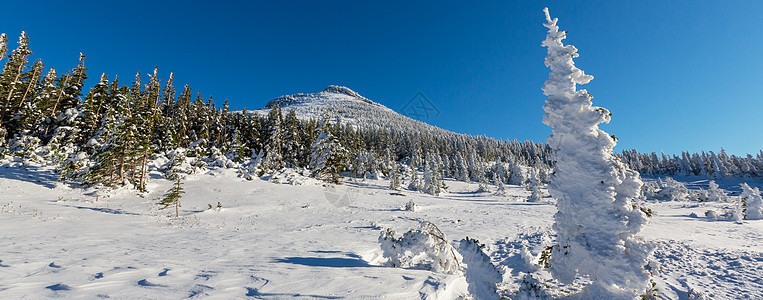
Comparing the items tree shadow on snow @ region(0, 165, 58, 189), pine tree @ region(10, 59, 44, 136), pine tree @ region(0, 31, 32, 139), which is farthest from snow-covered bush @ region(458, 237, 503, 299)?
pine tree @ region(0, 31, 32, 139)

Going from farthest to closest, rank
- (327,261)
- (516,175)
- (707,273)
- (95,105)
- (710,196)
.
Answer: (516,175), (710,196), (95,105), (327,261), (707,273)

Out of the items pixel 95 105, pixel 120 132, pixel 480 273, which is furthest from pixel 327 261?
pixel 95 105

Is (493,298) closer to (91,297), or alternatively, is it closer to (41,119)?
(91,297)

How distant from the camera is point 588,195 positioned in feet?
18.4

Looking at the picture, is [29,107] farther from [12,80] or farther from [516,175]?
[516,175]

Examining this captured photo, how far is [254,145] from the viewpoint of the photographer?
58.7 meters

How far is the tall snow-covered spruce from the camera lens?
5.15m

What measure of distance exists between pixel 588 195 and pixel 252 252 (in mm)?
9465

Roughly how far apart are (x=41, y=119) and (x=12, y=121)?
296 centimetres

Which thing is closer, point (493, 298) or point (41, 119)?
point (493, 298)

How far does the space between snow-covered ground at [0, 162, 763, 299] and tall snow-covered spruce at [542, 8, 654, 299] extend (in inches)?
24.9

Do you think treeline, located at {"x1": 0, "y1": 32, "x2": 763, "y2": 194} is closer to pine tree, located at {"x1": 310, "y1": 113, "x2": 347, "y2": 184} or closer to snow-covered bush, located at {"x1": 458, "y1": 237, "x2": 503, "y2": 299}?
pine tree, located at {"x1": 310, "y1": 113, "x2": 347, "y2": 184}

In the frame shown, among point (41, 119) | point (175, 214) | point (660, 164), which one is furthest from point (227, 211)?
point (660, 164)

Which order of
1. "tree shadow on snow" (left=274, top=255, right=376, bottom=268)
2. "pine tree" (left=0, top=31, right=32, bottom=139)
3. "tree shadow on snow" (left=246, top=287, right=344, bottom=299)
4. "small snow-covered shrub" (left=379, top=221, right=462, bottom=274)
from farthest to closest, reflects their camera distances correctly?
"pine tree" (left=0, top=31, right=32, bottom=139), "small snow-covered shrub" (left=379, top=221, right=462, bottom=274), "tree shadow on snow" (left=274, top=255, right=376, bottom=268), "tree shadow on snow" (left=246, top=287, right=344, bottom=299)
